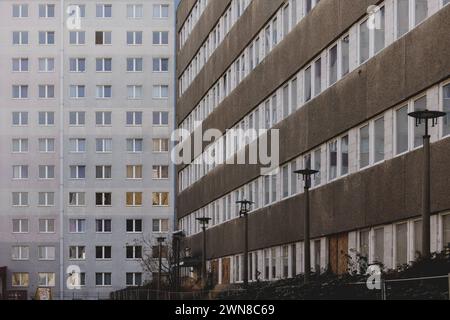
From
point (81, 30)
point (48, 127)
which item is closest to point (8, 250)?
point (48, 127)

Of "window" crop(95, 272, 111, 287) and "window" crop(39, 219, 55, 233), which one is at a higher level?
"window" crop(39, 219, 55, 233)

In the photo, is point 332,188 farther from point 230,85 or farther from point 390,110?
point 230,85

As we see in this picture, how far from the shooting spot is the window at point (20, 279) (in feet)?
355

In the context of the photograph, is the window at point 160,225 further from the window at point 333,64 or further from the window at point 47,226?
the window at point 333,64

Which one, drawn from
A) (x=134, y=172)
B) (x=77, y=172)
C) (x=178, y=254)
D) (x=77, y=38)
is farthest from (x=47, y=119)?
(x=178, y=254)

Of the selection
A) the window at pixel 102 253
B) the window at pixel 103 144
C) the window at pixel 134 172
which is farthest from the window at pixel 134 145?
the window at pixel 102 253

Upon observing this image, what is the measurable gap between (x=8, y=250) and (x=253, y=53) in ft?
207

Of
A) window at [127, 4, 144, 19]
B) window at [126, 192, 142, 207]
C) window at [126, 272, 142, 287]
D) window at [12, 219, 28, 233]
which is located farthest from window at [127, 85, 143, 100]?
window at [126, 272, 142, 287]

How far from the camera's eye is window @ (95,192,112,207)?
107812mm

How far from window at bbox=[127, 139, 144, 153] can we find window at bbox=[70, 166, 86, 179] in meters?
5.25

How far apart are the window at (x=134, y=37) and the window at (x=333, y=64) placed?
73049mm

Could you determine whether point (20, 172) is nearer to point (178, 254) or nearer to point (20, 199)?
point (20, 199)

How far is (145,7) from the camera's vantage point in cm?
10944

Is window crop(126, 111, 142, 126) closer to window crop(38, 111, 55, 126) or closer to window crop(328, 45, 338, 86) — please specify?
window crop(38, 111, 55, 126)
